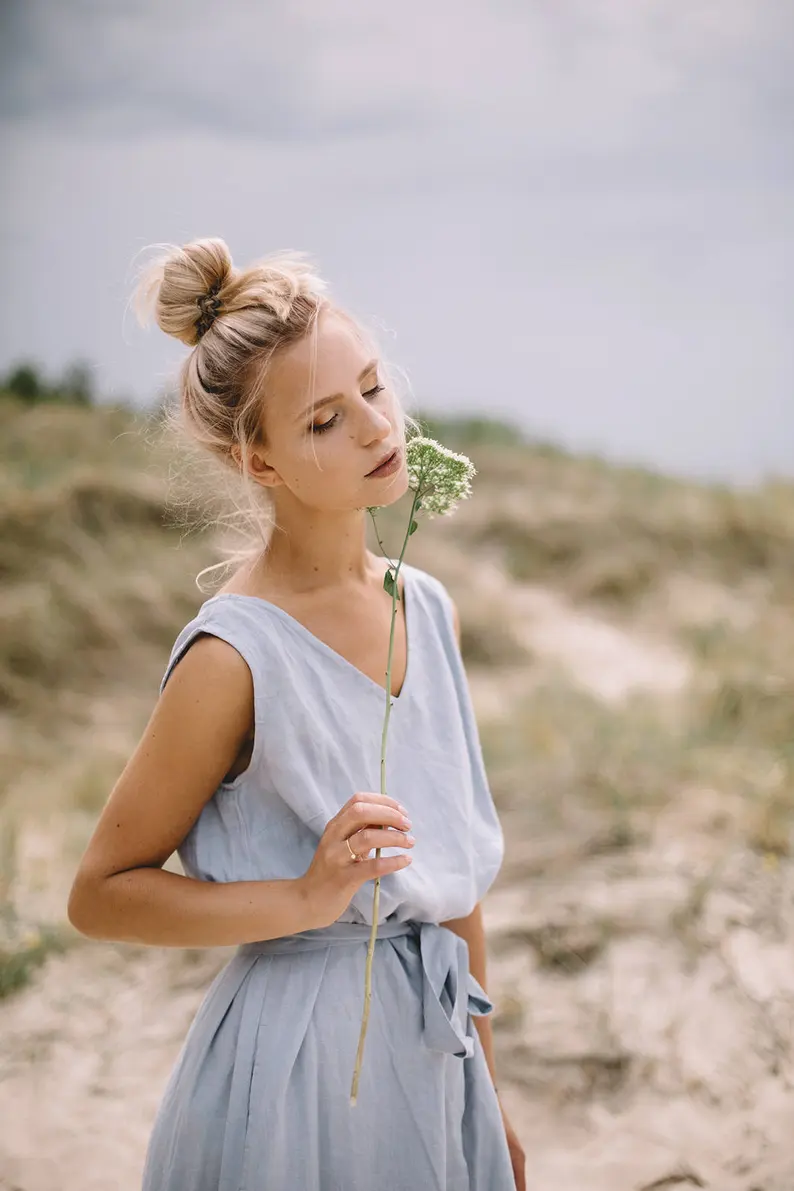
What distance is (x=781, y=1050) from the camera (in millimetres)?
2496

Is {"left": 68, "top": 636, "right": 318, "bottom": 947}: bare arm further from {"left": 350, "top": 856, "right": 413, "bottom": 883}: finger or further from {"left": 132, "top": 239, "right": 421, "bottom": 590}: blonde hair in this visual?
{"left": 132, "top": 239, "right": 421, "bottom": 590}: blonde hair

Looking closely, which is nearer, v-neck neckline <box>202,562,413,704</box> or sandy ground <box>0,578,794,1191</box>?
v-neck neckline <box>202,562,413,704</box>

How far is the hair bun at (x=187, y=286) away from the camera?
50.7 inches

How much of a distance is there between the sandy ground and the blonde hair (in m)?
1.65

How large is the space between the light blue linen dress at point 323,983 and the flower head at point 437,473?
0.71 feet

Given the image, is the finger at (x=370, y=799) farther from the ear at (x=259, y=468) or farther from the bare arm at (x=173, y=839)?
the ear at (x=259, y=468)

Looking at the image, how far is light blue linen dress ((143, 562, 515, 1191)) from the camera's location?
1227 mm

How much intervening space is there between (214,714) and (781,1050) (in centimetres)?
193

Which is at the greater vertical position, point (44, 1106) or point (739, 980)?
point (739, 980)

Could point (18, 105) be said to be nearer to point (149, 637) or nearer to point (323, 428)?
point (149, 637)

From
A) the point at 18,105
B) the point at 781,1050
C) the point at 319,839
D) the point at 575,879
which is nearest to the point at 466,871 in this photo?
the point at 319,839

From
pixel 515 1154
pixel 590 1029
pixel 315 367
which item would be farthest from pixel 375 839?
pixel 590 1029

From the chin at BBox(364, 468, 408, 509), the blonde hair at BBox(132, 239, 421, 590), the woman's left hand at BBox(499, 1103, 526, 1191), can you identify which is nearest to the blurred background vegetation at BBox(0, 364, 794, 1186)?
the blonde hair at BBox(132, 239, 421, 590)

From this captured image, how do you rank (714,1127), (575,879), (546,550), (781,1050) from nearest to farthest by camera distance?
1. (714,1127)
2. (781,1050)
3. (575,879)
4. (546,550)
